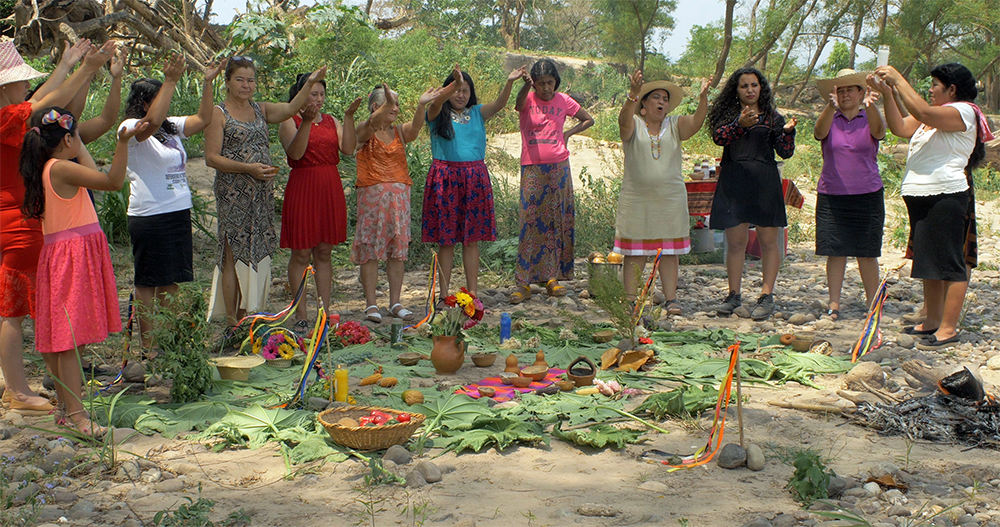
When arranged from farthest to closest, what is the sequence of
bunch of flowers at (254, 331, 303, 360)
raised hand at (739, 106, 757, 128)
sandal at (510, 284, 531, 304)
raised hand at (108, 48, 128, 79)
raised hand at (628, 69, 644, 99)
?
sandal at (510, 284, 531, 304) → raised hand at (739, 106, 757, 128) → raised hand at (628, 69, 644, 99) → bunch of flowers at (254, 331, 303, 360) → raised hand at (108, 48, 128, 79)

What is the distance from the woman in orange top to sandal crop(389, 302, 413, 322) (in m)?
0.01

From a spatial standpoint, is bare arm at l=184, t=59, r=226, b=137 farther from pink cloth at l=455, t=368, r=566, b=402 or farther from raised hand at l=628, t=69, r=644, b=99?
raised hand at l=628, t=69, r=644, b=99

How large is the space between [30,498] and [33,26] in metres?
10.6

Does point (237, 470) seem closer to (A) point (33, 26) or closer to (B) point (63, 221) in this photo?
(B) point (63, 221)

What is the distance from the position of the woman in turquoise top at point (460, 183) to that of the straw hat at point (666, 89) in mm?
915

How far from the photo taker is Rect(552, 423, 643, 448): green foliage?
3.54m

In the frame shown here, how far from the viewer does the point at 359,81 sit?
1097cm

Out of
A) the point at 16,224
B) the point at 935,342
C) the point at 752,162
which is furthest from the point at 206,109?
the point at 935,342

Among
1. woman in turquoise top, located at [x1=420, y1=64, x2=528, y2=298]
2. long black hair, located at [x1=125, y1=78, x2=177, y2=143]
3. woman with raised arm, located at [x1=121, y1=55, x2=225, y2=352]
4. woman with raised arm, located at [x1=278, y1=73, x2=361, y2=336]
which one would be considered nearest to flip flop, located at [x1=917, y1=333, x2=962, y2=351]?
woman in turquoise top, located at [x1=420, y1=64, x2=528, y2=298]

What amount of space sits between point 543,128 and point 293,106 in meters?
2.09

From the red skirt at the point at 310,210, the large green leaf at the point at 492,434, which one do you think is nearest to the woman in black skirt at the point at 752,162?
the red skirt at the point at 310,210

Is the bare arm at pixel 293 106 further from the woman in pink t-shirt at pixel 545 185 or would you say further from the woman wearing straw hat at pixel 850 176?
the woman wearing straw hat at pixel 850 176

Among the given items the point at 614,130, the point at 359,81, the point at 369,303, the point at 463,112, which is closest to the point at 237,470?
the point at 369,303

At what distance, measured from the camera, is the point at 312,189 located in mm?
5520
